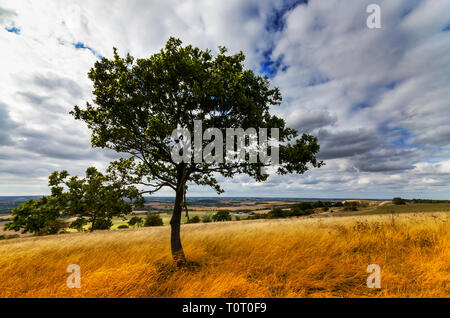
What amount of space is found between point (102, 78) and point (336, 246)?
37.7 feet

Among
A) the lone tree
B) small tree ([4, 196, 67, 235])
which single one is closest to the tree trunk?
the lone tree

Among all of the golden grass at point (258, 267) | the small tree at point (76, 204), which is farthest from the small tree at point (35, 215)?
the golden grass at point (258, 267)

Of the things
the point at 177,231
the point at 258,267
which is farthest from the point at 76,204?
the point at 258,267

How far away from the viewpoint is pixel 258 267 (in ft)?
20.0

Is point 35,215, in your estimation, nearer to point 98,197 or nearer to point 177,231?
point 98,197

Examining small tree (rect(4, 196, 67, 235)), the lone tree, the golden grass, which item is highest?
the lone tree

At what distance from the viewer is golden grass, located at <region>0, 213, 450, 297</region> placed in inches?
186

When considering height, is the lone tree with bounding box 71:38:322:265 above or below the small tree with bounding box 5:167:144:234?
above

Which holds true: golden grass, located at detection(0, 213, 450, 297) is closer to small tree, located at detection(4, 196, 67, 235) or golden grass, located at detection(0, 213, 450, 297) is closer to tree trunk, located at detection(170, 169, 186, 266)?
tree trunk, located at detection(170, 169, 186, 266)

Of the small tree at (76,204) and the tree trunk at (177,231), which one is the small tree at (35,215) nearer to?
the small tree at (76,204)

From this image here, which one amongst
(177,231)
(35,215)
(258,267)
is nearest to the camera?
(35,215)

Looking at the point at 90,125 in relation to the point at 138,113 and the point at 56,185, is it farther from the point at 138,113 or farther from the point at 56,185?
the point at 56,185

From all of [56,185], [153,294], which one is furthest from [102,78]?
[153,294]
